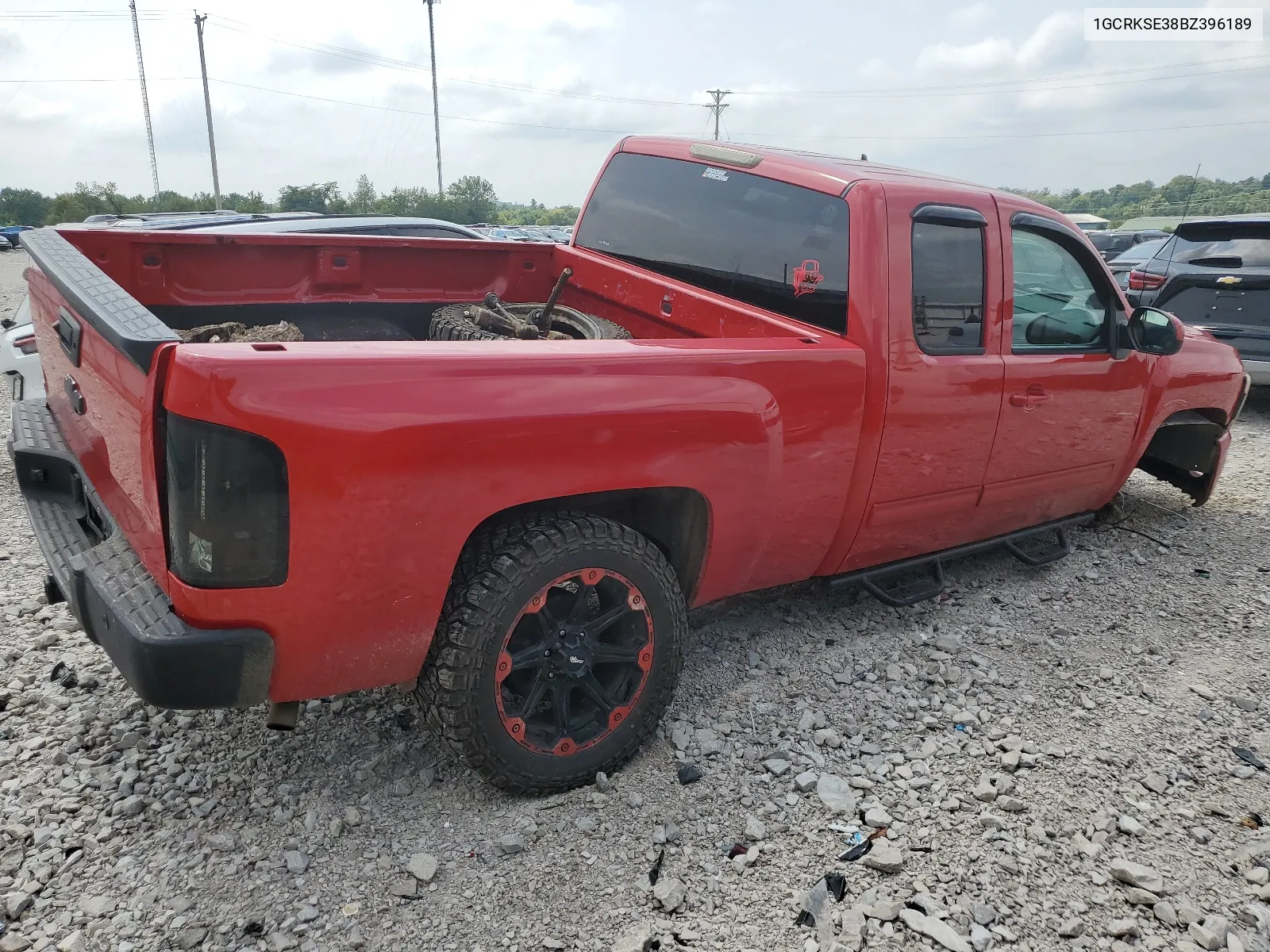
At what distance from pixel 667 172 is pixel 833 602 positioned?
6.51ft

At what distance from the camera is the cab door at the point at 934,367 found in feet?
10.3

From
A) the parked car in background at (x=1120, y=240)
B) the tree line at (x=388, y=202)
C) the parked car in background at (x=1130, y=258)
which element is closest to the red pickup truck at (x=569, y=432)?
the parked car in background at (x=1130, y=258)

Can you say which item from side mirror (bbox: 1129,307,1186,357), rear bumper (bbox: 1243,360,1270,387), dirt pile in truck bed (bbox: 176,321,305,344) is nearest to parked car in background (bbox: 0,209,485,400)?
dirt pile in truck bed (bbox: 176,321,305,344)

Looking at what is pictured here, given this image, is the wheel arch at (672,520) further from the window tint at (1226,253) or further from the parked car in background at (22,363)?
A: the window tint at (1226,253)

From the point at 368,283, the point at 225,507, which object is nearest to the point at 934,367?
the point at 225,507

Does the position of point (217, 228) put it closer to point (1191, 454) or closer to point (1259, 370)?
point (1191, 454)

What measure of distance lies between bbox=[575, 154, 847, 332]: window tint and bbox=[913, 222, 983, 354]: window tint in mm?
312

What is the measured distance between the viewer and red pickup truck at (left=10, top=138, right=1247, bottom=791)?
2049mm

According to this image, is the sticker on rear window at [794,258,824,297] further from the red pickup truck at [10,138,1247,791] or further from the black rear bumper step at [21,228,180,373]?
the black rear bumper step at [21,228,180,373]

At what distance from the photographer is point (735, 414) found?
267 cm

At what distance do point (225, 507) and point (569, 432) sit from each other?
834mm

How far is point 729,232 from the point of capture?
11.5 feet

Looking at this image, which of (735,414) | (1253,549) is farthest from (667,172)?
(1253,549)

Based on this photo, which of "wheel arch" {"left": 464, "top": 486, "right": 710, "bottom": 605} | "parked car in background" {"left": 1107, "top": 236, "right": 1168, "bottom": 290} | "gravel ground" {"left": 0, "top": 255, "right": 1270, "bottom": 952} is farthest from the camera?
"parked car in background" {"left": 1107, "top": 236, "right": 1168, "bottom": 290}
